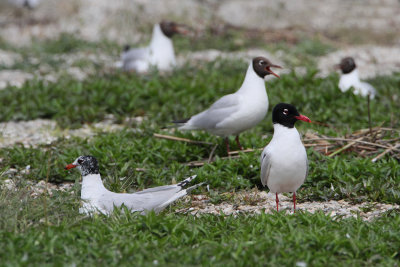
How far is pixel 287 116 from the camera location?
484 centimetres

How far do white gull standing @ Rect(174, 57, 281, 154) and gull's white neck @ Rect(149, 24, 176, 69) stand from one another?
3815 millimetres

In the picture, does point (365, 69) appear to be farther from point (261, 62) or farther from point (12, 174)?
point (12, 174)

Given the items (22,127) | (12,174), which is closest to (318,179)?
(12,174)

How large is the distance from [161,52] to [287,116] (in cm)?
593

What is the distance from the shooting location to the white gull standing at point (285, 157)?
15.4 feet

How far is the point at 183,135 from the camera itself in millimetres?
6816

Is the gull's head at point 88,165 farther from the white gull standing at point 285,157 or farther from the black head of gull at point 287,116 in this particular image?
the black head of gull at point 287,116

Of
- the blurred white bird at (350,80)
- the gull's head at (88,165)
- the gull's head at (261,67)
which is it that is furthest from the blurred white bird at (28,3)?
the gull's head at (88,165)

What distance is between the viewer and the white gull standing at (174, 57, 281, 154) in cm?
622

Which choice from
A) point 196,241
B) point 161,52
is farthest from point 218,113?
point 161,52

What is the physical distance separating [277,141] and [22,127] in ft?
13.9

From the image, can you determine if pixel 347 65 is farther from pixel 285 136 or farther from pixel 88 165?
pixel 88 165

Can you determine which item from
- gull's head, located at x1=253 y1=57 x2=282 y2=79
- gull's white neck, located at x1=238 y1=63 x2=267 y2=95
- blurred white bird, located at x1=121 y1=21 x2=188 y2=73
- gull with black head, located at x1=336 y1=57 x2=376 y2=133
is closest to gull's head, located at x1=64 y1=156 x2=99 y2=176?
gull's white neck, located at x1=238 y1=63 x2=267 y2=95

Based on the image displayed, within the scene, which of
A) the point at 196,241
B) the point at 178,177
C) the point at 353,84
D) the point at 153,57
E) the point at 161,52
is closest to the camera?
the point at 196,241
